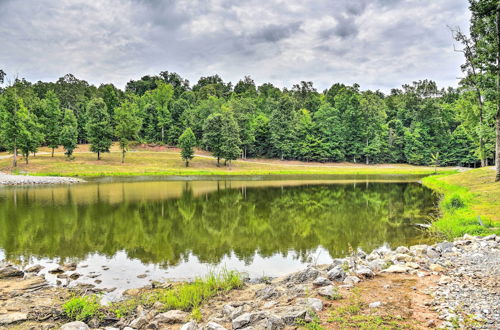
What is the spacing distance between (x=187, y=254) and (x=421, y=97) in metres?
116

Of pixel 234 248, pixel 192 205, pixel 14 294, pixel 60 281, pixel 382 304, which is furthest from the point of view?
pixel 192 205

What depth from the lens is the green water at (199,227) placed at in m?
13.8

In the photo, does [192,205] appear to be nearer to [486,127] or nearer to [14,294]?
[14,294]

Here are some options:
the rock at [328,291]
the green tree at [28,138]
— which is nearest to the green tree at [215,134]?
the green tree at [28,138]

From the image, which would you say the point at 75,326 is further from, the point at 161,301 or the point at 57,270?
the point at 57,270

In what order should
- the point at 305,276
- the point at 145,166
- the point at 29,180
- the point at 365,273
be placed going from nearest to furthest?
the point at 365,273 < the point at 305,276 < the point at 29,180 < the point at 145,166

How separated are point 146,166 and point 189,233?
2109 inches

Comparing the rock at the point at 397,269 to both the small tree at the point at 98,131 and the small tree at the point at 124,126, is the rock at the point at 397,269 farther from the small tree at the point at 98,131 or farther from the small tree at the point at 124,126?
the small tree at the point at 98,131

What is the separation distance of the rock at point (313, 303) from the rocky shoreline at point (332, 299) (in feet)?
0.07

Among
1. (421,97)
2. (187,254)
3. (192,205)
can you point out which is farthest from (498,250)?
(421,97)

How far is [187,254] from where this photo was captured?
13.5 meters

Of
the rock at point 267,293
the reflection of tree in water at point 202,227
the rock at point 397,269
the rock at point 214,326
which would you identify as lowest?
the reflection of tree in water at point 202,227

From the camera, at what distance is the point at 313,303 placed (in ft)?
22.9

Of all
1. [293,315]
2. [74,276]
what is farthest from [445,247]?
[74,276]
